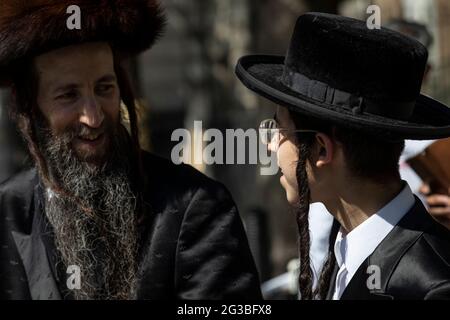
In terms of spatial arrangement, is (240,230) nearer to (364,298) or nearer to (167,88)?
(364,298)

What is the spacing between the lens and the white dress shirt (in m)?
3.30

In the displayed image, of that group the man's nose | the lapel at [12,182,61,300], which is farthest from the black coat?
the man's nose

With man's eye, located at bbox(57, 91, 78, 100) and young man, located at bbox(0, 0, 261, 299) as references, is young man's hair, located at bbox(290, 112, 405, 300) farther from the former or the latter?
man's eye, located at bbox(57, 91, 78, 100)

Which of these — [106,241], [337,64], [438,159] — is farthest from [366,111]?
[438,159]

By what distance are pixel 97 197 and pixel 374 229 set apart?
1162 mm

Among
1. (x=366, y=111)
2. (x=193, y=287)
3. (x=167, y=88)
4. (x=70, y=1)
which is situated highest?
(x=70, y=1)

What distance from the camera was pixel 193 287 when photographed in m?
3.72

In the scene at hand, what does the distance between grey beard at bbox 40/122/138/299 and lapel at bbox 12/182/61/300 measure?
0.05 meters

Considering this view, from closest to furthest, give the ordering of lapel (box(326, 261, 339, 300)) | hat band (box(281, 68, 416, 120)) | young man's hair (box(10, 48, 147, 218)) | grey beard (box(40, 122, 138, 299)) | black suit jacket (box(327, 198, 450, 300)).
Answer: black suit jacket (box(327, 198, 450, 300)), hat band (box(281, 68, 416, 120)), lapel (box(326, 261, 339, 300)), grey beard (box(40, 122, 138, 299)), young man's hair (box(10, 48, 147, 218))

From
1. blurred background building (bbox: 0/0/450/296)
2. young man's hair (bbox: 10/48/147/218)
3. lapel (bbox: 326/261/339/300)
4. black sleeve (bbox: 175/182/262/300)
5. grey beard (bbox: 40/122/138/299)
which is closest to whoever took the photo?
lapel (bbox: 326/261/339/300)

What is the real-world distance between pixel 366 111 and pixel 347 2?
13.6 m

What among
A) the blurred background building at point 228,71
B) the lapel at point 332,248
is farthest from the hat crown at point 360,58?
the blurred background building at point 228,71

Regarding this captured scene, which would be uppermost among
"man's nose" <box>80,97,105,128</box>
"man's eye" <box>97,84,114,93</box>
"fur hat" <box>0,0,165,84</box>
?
"fur hat" <box>0,0,165,84</box>

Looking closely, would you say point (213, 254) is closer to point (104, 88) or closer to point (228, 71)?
point (104, 88)
